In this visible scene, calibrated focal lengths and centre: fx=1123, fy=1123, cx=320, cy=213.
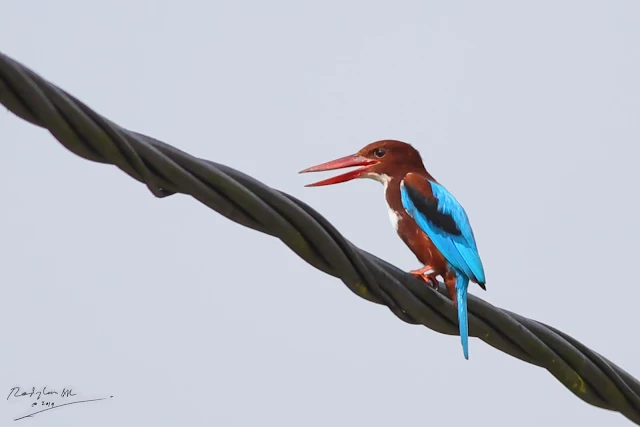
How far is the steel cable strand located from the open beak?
5.52 ft

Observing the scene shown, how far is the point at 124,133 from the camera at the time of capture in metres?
2.57

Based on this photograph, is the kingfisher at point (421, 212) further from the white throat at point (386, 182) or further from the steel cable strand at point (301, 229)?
the steel cable strand at point (301, 229)

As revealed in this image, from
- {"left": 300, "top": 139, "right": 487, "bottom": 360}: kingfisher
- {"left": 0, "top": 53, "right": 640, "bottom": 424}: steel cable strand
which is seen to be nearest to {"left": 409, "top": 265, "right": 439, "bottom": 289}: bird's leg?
{"left": 300, "top": 139, "right": 487, "bottom": 360}: kingfisher

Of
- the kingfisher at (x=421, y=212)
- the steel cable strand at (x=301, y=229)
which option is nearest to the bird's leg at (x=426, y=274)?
the kingfisher at (x=421, y=212)

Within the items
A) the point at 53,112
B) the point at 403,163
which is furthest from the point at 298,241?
the point at 403,163

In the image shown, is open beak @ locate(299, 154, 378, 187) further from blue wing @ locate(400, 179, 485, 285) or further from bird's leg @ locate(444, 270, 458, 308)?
bird's leg @ locate(444, 270, 458, 308)

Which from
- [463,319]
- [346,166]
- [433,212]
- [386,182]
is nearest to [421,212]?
[433,212]

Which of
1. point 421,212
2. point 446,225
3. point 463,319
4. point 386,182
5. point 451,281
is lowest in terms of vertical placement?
point 463,319

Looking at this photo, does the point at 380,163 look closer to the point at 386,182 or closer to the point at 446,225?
the point at 386,182

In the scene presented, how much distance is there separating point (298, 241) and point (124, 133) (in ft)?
1.93

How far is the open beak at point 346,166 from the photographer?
16.8 feet

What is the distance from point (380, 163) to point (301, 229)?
2364mm

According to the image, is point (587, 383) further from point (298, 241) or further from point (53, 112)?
point (53, 112)

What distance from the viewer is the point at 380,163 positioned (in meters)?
5.24
